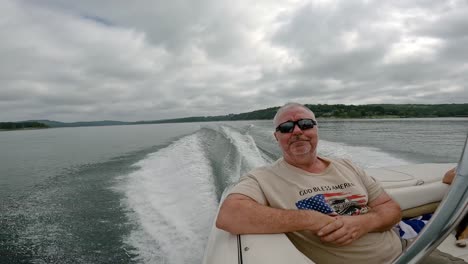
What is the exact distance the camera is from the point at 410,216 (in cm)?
301

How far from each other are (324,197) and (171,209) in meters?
3.00

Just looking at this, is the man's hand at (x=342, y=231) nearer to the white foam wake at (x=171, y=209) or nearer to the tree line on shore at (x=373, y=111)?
the white foam wake at (x=171, y=209)

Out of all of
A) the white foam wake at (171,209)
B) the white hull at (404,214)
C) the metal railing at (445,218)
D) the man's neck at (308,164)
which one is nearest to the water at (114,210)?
the white foam wake at (171,209)

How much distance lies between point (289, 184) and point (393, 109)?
260ft

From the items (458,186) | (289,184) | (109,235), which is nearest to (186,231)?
(109,235)

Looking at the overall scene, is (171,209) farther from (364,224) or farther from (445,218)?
(445,218)

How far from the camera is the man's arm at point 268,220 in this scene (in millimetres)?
1696

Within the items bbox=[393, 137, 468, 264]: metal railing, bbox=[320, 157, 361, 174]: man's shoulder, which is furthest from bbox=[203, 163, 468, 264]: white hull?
bbox=[320, 157, 361, 174]: man's shoulder

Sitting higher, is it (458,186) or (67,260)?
(458,186)

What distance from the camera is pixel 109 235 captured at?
340cm

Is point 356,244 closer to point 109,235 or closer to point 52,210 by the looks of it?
point 109,235

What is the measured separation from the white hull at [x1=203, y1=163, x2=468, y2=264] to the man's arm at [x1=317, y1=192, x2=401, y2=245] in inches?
9.6

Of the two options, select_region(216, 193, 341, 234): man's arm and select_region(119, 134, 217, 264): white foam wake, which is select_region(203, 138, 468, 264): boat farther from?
select_region(119, 134, 217, 264): white foam wake

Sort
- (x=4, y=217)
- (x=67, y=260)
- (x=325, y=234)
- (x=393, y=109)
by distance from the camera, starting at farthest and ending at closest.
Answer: (x=393, y=109) → (x=4, y=217) → (x=67, y=260) → (x=325, y=234)
